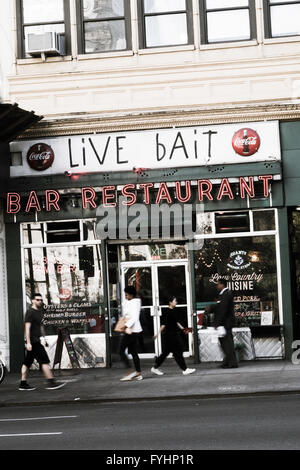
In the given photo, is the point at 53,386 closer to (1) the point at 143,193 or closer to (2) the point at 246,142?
(1) the point at 143,193

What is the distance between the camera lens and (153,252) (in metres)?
21.0

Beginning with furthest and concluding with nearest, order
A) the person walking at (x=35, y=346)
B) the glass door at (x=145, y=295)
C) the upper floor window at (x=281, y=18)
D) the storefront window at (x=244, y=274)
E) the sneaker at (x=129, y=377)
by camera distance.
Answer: the glass door at (x=145, y=295) < the upper floor window at (x=281, y=18) < the storefront window at (x=244, y=274) < the sneaker at (x=129, y=377) < the person walking at (x=35, y=346)

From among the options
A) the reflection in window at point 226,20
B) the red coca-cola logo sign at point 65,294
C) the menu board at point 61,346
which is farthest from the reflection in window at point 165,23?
the menu board at point 61,346

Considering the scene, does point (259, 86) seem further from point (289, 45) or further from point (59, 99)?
point (59, 99)

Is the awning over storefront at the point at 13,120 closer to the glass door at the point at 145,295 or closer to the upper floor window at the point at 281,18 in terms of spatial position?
the glass door at the point at 145,295

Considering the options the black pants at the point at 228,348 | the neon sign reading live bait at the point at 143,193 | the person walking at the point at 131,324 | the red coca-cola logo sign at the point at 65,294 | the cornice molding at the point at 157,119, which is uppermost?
the cornice molding at the point at 157,119

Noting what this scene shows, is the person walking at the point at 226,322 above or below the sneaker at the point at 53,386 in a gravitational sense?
above

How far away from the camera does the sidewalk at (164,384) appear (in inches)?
622

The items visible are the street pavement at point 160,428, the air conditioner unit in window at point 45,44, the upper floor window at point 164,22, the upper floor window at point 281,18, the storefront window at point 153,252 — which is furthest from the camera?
the storefront window at point 153,252

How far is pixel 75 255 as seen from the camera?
68.3 feet

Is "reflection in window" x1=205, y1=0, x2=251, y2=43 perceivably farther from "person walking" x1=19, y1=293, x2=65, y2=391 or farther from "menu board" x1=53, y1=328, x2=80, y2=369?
"person walking" x1=19, y1=293, x2=65, y2=391

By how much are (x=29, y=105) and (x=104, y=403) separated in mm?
8091

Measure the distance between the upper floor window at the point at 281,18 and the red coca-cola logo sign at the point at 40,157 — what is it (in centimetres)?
554
